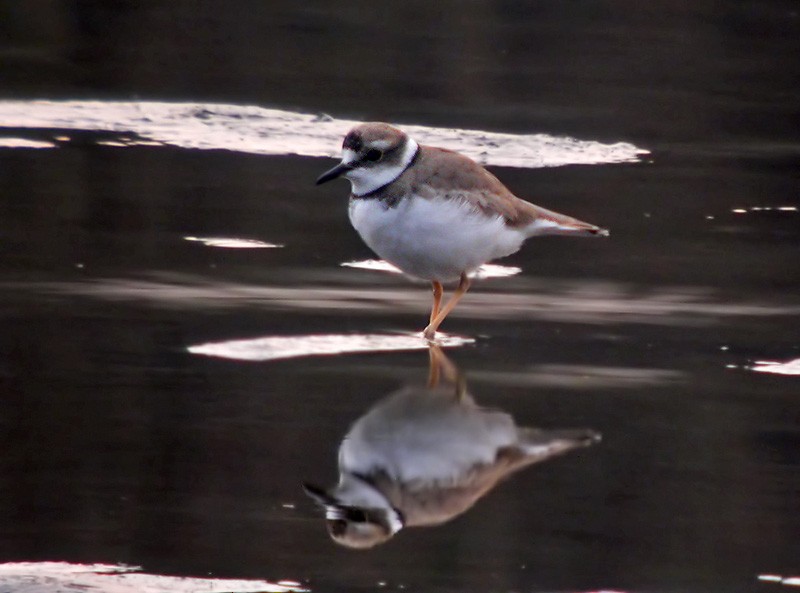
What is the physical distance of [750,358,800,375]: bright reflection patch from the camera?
704cm

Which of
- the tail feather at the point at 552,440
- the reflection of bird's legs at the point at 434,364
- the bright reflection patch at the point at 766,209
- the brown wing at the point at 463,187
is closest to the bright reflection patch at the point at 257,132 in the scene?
the bright reflection patch at the point at 766,209

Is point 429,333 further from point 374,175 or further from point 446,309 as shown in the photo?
point 374,175

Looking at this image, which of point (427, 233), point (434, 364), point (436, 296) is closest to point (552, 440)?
point (434, 364)

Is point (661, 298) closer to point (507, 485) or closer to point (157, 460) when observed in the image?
point (507, 485)

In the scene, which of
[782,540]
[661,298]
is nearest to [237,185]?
[661,298]

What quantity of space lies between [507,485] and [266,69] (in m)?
9.19

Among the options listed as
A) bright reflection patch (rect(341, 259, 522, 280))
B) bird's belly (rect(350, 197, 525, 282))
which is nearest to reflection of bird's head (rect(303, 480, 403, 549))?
bird's belly (rect(350, 197, 525, 282))

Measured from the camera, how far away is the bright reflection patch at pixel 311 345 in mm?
7027

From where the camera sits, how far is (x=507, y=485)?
18.2 ft

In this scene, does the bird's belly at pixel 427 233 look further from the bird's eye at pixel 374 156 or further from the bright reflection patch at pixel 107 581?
the bright reflection patch at pixel 107 581

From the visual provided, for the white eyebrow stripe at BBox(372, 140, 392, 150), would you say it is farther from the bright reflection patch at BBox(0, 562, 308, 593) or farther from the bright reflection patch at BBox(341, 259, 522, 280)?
the bright reflection patch at BBox(0, 562, 308, 593)

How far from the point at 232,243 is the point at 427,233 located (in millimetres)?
2115

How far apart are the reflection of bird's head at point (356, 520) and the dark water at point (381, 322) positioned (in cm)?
6

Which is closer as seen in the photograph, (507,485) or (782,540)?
(782,540)
